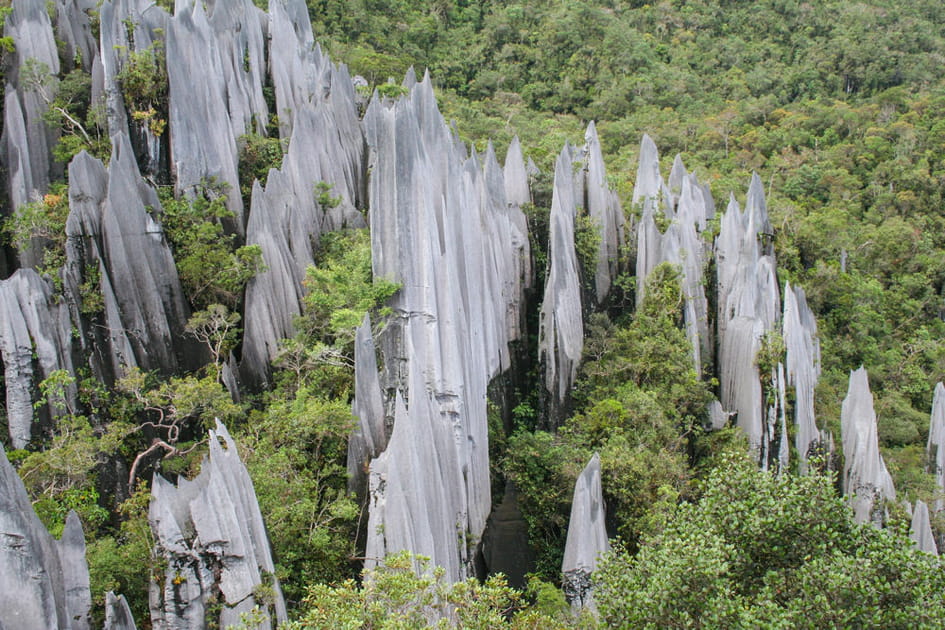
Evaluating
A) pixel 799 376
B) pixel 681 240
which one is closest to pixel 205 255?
pixel 681 240

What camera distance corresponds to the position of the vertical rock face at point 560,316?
64.3 feet

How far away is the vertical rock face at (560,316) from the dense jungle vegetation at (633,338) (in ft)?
2.30

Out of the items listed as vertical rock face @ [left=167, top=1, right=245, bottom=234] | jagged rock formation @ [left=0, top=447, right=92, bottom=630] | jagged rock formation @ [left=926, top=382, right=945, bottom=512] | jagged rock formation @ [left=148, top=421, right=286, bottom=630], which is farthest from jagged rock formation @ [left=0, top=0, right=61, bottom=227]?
jagged rock formation @ [left=926, top=382, right=945, bottom=512]

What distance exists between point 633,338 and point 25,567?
1507 cm

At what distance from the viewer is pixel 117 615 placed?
29.5ft

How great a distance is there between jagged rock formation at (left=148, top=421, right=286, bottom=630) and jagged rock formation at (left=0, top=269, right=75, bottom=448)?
585cm

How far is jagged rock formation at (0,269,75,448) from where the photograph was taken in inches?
547

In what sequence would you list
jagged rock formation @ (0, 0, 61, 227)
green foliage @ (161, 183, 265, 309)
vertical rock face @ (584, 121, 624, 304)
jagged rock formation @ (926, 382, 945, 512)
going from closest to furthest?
green foliage @ (161, 183, 265, 309), jagged rock formation @ (0, 0, 61, 227), jagged rock formation @ (926, 382, 945, 512), vertical rock face @ (584, 121, 624, 304)

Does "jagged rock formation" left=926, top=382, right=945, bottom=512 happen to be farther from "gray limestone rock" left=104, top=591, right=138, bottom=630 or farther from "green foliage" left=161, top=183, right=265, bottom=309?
"gray limestone rock" left=104, top=591, right=138, bottom=630

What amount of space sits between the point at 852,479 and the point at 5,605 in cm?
2072

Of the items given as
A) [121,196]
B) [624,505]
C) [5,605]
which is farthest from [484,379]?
[5,605]

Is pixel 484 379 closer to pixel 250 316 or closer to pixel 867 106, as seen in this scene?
pixel 250 316

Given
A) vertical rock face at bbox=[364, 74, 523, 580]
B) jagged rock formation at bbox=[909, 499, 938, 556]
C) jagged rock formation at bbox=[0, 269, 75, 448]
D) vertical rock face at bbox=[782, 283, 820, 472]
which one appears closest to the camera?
vertical rock face at bbox=[364, 74, 523, 580]

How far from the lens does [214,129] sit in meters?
19.4
